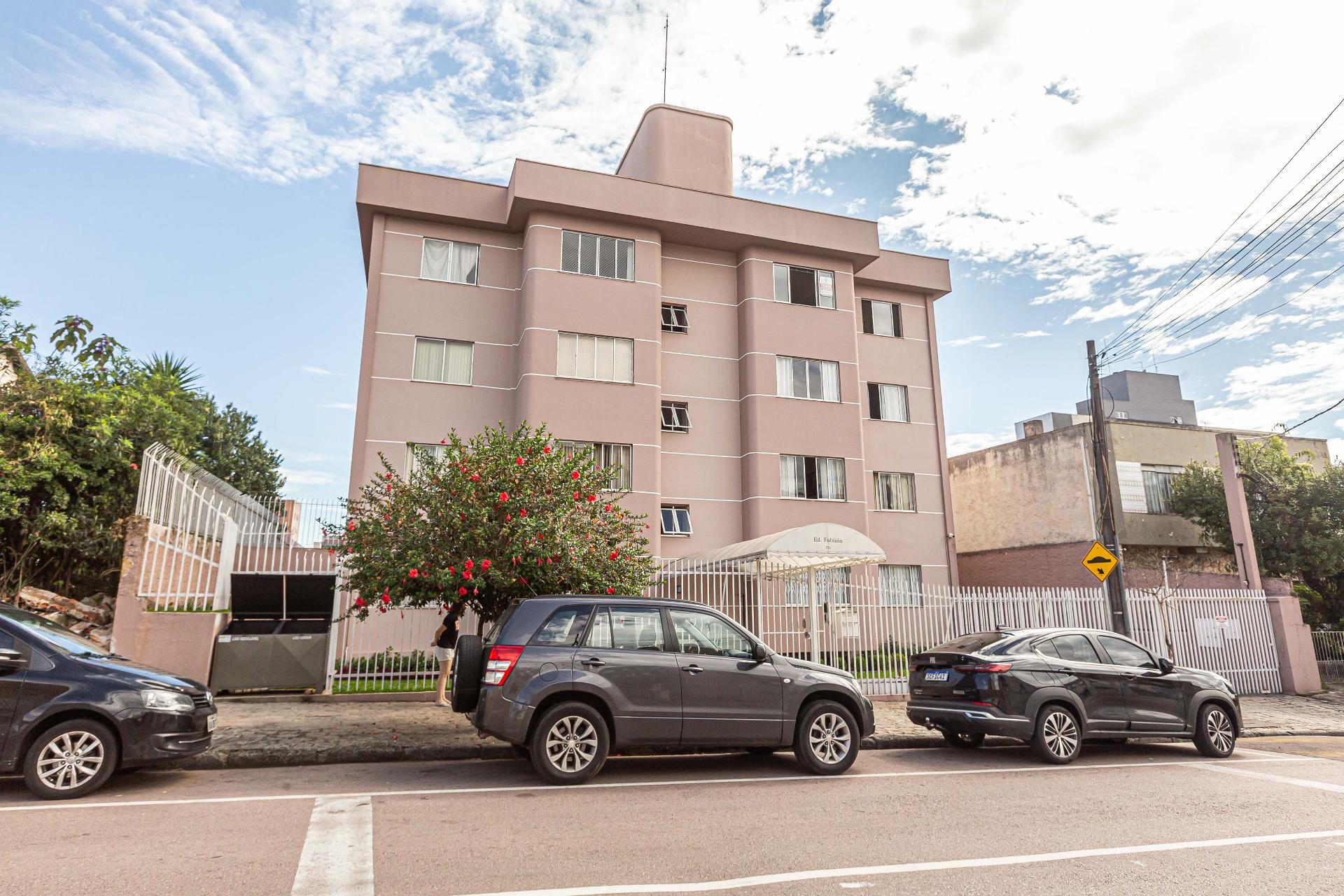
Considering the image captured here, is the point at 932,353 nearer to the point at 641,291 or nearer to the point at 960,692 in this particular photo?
the point at 641,291

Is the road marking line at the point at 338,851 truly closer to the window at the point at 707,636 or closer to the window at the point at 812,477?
the window at the point at 707,636

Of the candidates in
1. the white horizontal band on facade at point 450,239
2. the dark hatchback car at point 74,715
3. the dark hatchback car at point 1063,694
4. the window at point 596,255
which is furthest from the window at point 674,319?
the dark hatchback car at point 74,715

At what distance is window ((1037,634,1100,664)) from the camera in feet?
32.7

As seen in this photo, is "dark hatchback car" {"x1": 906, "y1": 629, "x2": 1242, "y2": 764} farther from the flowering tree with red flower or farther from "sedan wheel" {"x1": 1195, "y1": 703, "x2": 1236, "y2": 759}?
the flowering tree with red flower

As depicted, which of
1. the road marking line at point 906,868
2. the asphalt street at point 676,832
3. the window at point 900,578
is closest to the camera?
the road marking line at point 906,868

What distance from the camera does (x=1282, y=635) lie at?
1711 cm

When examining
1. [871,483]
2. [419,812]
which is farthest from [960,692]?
[871,483]

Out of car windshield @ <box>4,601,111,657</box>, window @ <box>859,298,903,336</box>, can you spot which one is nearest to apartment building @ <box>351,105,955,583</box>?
window @ <box>859,298,903,336</box>

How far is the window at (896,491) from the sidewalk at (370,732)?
30.1 feet

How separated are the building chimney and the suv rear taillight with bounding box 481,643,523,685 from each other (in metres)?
17.7

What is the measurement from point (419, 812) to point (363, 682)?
7.54 meters

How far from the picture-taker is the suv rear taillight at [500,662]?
7562mm

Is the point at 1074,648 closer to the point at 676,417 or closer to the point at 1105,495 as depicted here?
the point at 1105,495

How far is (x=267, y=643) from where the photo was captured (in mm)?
12836
